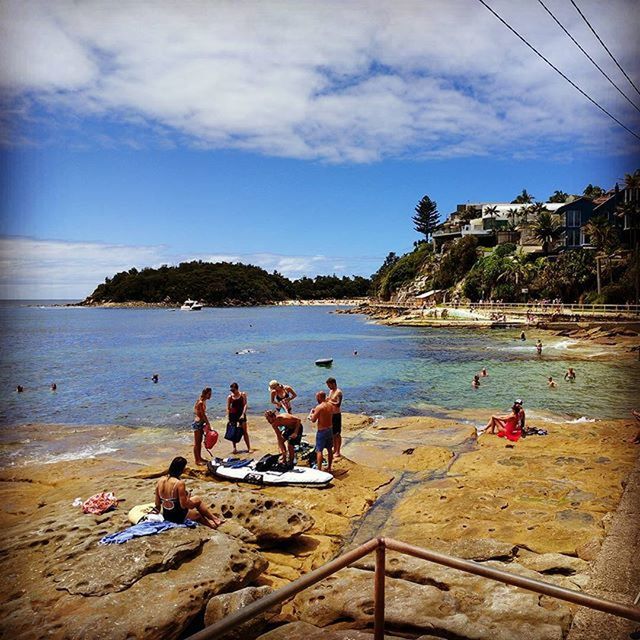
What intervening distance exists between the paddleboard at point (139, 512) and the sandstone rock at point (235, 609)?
6.75 ft

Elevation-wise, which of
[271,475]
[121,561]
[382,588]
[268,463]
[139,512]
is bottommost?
[271,475]

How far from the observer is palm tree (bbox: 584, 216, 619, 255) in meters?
46.4

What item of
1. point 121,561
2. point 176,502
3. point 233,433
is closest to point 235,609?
point 121,561

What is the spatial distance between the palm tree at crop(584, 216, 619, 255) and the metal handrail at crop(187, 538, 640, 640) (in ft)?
159

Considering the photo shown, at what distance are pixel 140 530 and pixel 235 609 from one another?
163cm

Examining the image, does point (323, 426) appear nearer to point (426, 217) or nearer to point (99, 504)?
point (99, 504)

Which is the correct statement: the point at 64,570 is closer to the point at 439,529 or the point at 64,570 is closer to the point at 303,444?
the point at 439,529

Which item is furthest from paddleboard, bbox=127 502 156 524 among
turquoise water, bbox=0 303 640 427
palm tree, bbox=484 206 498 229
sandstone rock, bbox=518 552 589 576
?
palm tree, bbox=484 206 498 229

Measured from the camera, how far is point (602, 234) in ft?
164

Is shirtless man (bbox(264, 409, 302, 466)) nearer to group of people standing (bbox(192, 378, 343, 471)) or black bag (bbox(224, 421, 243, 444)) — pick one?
group of people standing (bbox(192, 378, 343, 471))

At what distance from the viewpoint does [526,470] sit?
10102 millimetres

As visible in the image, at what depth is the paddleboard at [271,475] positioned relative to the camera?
9.52 m

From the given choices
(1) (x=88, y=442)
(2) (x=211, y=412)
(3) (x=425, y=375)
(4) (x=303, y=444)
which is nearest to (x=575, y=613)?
(4) (x=303, y=444)

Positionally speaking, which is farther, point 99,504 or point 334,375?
point 334,375
